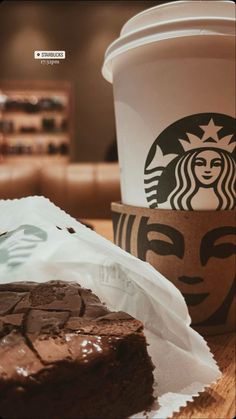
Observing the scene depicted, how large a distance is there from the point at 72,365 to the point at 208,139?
0.37m

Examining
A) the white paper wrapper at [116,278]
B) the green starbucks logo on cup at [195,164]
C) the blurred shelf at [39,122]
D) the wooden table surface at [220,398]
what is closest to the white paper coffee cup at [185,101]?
the green starbucks logo on cup at [195,164]

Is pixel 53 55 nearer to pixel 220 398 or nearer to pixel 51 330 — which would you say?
pixel 51 330

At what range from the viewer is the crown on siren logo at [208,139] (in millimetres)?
589

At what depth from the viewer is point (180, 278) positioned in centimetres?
61

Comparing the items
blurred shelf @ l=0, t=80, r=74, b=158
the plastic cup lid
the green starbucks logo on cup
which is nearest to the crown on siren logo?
the green starbucks logo on cup

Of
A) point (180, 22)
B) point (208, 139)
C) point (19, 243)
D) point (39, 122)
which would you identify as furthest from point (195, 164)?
point (39, 122)

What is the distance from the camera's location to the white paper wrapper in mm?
523

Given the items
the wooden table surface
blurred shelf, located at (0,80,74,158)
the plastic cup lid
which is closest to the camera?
the wooden table surface

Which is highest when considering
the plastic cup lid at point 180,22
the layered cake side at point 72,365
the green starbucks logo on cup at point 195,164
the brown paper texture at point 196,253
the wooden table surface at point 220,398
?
the plastic cup lid at point 180,22

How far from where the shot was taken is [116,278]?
62 cm

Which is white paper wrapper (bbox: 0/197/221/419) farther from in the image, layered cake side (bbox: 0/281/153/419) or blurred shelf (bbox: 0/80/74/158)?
blurred shelf (bbox: 0/80/74/158)

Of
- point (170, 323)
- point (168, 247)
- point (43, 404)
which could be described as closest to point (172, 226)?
point (168, 247)

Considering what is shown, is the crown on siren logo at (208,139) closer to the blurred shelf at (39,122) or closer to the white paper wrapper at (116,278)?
the white paper wrapper at (116,278)

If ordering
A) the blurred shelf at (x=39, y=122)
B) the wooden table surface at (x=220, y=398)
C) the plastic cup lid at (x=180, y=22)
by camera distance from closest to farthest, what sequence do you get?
the wooden table surface at (x=220, y=398) → the plastic cup lid at (x=180, y=22) → the blurred shelf at (x=39, y=122)
